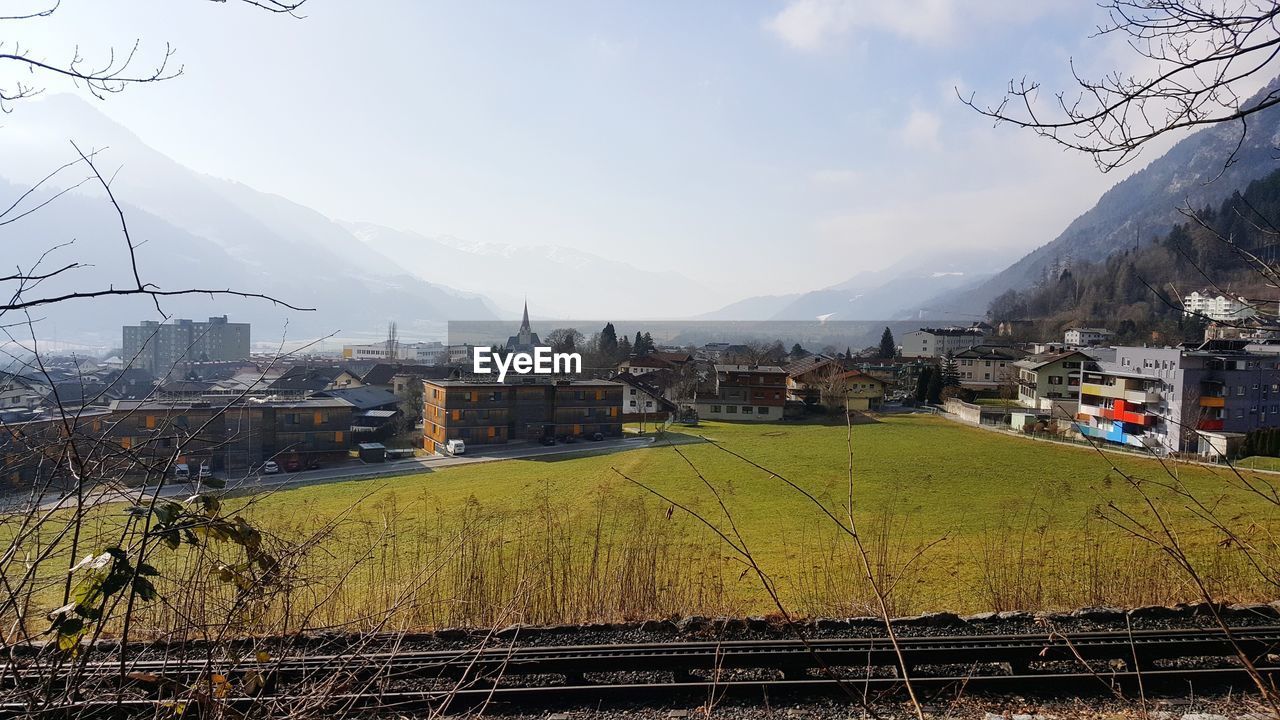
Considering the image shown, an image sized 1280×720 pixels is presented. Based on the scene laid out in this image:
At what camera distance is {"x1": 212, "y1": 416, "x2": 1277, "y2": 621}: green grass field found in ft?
21.3

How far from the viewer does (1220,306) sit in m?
3.30

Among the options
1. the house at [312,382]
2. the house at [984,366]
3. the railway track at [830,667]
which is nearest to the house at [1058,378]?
the house at [984,366]

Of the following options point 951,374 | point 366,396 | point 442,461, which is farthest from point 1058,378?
point 366,396

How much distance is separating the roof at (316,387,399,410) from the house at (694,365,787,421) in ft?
60.2

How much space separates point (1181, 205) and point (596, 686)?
4141mm

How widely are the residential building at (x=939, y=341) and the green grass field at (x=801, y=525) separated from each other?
51.7 meters

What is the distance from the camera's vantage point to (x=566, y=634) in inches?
216

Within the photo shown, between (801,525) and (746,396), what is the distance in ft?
87.0

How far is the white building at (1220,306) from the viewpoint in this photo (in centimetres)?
264

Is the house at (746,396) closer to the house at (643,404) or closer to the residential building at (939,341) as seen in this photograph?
the house at (643,404)

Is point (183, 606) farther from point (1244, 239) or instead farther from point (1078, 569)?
point (1078, 569)

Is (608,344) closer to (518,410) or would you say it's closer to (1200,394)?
(518,410)

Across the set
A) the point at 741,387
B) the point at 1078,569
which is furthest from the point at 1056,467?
the point at 741,387

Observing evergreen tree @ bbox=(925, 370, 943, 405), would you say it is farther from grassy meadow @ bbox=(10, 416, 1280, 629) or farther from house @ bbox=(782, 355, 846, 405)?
grassy meadow @ bbox=(10, 416, 1280, 629)
